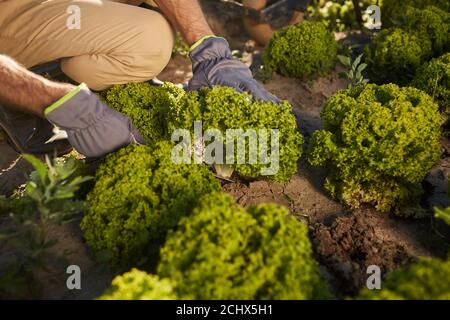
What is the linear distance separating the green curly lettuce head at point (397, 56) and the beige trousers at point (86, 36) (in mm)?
2513

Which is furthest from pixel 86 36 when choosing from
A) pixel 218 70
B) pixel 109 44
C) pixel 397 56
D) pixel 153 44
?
pixel 397 56

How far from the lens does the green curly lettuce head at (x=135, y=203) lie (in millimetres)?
3293

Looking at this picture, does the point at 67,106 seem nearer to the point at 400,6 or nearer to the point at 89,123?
the point at 89,123

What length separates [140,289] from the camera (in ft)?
8.63

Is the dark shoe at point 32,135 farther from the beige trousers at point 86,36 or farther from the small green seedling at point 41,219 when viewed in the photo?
the small green seedling at point 41,219

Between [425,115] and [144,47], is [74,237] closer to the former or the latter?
[144,47]

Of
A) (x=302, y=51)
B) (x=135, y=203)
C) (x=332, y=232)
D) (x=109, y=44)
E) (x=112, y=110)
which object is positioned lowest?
(x=332, y=232)

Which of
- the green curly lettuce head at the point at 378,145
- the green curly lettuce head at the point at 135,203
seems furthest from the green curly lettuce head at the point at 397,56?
the green curly lettuce head at the point at 135,203

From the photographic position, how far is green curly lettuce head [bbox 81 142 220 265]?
10.8 feet

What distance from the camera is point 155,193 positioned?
3463 millimetres

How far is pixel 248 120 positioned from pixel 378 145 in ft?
3.37

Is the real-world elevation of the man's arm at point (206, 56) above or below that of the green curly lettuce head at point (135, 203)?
above
